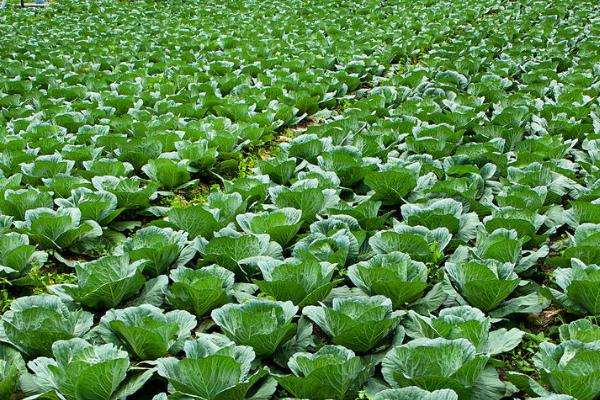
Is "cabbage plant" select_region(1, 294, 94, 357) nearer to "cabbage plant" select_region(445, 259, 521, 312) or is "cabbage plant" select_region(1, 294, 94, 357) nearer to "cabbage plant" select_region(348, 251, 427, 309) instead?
"cabbage plant" select_region(348, 251, 427, 309)

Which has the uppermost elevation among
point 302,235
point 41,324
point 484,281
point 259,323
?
point 484,281

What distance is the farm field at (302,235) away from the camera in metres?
2.91

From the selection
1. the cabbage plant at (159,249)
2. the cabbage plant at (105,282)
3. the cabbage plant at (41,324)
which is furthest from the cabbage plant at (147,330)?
the cabbage plant at (159,249)

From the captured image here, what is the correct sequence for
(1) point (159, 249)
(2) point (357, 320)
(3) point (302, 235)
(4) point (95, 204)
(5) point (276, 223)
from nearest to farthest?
1. (2) point (357, 320)
2. (1) point (159, 249)
3. (5) point (276, 223)
4. (3) point (302, 235)
5. (4) point (95, 204)

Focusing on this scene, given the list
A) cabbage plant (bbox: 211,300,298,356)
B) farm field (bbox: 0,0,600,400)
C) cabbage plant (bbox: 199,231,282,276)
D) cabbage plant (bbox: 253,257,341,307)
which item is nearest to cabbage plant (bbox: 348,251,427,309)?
farm field (bbox: 0,0,600,400)

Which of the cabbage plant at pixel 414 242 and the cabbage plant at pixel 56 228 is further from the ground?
the cabbage plant at pixel 414 242

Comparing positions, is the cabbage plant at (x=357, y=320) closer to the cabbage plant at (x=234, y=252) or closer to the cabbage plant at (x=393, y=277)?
the cabbage plant at (x=393, y=277)

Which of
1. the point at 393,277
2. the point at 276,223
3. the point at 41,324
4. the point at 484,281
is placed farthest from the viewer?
the point at 276,223

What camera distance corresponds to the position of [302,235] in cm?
441

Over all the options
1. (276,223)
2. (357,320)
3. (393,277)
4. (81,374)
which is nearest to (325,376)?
(357,320)

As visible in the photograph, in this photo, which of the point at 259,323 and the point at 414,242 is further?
the point at 414,242

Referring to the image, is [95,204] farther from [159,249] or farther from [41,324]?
[41,324]

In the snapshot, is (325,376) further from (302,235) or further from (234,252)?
(302,235)

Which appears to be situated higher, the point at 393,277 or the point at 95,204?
the point at 393,277
